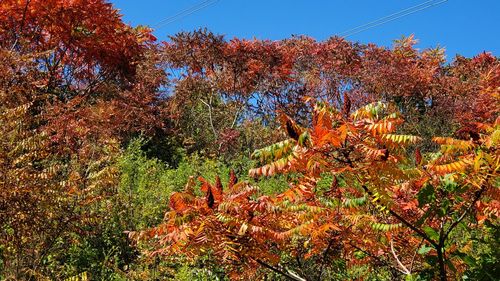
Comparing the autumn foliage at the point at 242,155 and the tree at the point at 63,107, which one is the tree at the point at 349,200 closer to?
the autumn foliage at the point at 242,155

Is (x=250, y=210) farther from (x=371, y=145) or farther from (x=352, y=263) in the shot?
(x=352, y=263)

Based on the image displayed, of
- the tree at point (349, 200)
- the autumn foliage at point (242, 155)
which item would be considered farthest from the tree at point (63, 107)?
→ the tree at point (349, 200)

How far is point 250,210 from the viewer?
3943mm

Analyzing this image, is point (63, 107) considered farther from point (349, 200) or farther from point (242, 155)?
point (242, 155)

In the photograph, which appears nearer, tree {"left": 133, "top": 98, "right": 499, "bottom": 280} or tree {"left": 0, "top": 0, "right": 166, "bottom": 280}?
tree {"left": 133, "top": 98, "right": 499, "bottom": 280}

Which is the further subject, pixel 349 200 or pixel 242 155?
pixel 242 155

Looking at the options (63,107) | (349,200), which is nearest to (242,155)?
(63,107)

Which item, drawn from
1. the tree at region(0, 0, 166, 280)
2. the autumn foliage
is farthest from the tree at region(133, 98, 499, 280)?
the tree at region(0, 0, 166, 280)

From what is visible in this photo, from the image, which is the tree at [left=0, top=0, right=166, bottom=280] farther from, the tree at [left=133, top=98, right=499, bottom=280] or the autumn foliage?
the tree at [left=133, top=98, right=499, bottom=280]

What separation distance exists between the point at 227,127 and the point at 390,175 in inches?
527

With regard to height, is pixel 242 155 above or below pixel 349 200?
above

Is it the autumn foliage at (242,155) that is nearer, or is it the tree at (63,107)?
the autumn foliage at (242,155)

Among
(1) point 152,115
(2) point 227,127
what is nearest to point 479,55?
(2) point 227,127

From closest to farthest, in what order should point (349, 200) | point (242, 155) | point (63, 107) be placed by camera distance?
1. point (349, 200)
2. point (63, 107)
3. point (242, 155)
